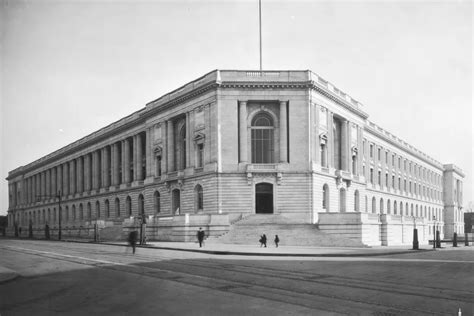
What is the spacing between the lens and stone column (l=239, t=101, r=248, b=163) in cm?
5122

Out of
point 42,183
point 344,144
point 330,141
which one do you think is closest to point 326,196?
point 330,141

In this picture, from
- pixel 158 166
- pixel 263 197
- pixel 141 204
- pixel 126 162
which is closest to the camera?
pixel 263 197

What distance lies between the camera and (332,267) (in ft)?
70.0

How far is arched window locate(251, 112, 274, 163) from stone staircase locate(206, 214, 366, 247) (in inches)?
333

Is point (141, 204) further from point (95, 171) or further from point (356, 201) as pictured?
point (356, 201)

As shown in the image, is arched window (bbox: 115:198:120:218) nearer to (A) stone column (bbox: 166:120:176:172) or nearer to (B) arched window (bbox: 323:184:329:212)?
(A) stone column (bbox: 166:120:176:172)

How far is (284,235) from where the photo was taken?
42.5 metres

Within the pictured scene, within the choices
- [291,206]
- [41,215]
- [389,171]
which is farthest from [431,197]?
[41,215]

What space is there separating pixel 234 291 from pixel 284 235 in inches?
1151

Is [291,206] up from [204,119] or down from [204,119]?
down

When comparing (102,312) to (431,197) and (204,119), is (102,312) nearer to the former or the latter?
(204,119)

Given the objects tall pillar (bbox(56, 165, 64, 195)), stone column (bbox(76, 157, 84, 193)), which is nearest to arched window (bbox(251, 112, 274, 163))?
stone column (bbox(76, 157, 84, 193))

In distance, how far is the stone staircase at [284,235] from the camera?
136 feet

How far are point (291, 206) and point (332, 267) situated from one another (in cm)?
2900
